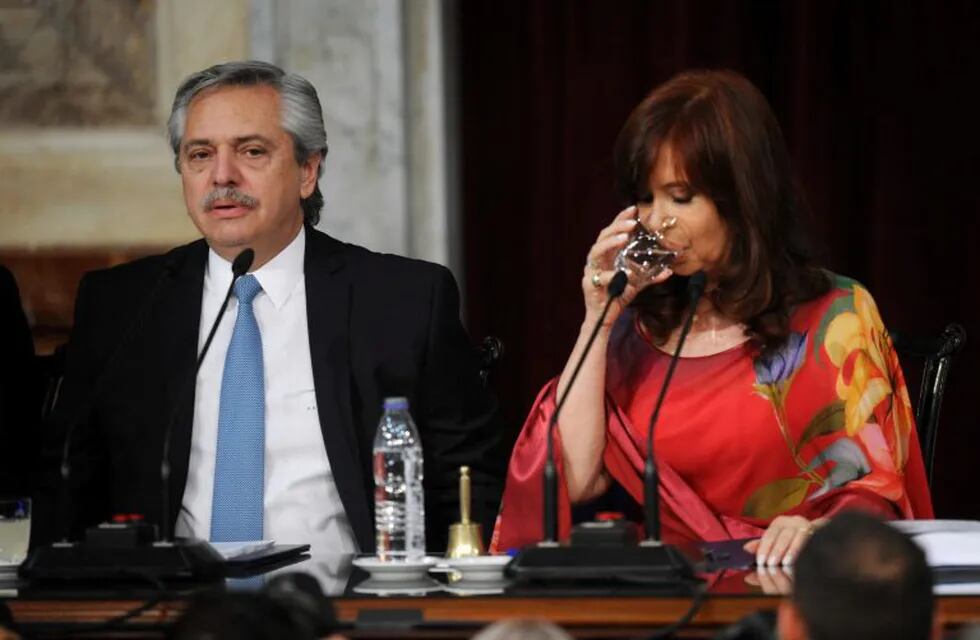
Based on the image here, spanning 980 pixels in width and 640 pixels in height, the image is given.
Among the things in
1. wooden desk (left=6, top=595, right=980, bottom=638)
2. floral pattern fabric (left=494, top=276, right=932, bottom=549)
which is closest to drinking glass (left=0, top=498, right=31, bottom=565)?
wooden desk (left=6, top=595, right=980, bottom=638)

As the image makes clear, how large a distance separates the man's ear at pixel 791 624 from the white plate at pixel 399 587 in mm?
667

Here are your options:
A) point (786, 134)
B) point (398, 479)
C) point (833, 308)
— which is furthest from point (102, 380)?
point (786, 134)

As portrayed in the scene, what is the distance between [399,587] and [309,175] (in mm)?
1153

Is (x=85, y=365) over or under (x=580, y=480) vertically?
over

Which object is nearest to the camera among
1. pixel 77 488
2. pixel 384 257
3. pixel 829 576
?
pixel 829 576

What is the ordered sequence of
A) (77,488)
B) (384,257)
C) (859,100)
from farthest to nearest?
(859,100) < (384,257) < (77,488)

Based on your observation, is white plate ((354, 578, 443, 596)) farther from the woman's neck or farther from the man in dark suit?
the woman's neck

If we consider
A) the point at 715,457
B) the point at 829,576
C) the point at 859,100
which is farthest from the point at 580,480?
the point at 859,100

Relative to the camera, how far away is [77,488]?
2828 millimetres

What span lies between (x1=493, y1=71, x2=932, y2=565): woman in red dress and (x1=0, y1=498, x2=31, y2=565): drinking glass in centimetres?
69

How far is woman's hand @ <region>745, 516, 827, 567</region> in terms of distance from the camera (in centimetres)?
217

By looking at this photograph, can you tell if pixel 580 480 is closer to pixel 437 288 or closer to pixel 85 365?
pixel 437 288

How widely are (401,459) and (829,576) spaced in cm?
132

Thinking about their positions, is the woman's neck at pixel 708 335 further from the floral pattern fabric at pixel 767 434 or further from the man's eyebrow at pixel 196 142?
the man's eyebrow at pixel 196 142
